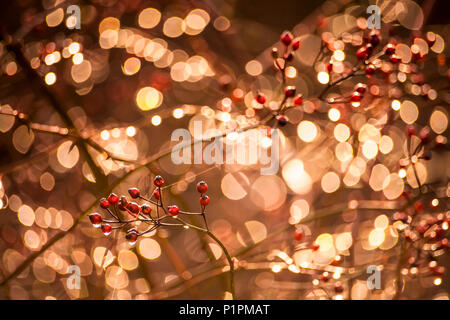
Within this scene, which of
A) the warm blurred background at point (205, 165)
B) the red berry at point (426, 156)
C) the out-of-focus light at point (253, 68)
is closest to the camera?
the red berry at point (426, 156)

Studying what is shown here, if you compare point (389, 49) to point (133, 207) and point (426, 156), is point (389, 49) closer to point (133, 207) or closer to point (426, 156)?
point (426, 156)

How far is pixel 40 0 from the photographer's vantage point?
151cm

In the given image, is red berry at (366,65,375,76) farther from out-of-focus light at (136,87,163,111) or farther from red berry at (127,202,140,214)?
out-of-focus light at (136,87,163,111)

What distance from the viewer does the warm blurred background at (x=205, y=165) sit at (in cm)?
86

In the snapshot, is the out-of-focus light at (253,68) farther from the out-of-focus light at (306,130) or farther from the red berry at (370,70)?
the red berry at (370,70)

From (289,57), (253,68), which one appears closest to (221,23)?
(253,68)

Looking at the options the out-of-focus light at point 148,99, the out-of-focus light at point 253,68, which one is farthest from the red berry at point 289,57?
the out-of-focus light at point 148,99

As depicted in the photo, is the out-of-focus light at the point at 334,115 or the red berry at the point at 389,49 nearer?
the red berry at the point at 389,49

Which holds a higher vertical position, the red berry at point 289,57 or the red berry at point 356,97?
the red berry at point 289,57

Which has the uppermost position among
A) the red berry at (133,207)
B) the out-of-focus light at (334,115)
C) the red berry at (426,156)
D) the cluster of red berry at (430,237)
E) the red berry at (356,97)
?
the out-of-focus light at (334,115)

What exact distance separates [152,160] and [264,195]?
115 centimetres

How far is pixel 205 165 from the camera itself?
1.02 meters

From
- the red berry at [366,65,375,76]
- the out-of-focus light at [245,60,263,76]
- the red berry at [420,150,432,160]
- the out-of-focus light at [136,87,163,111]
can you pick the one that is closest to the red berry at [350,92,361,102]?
the red berry at [366,65,375,76]

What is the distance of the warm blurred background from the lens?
863 mm
